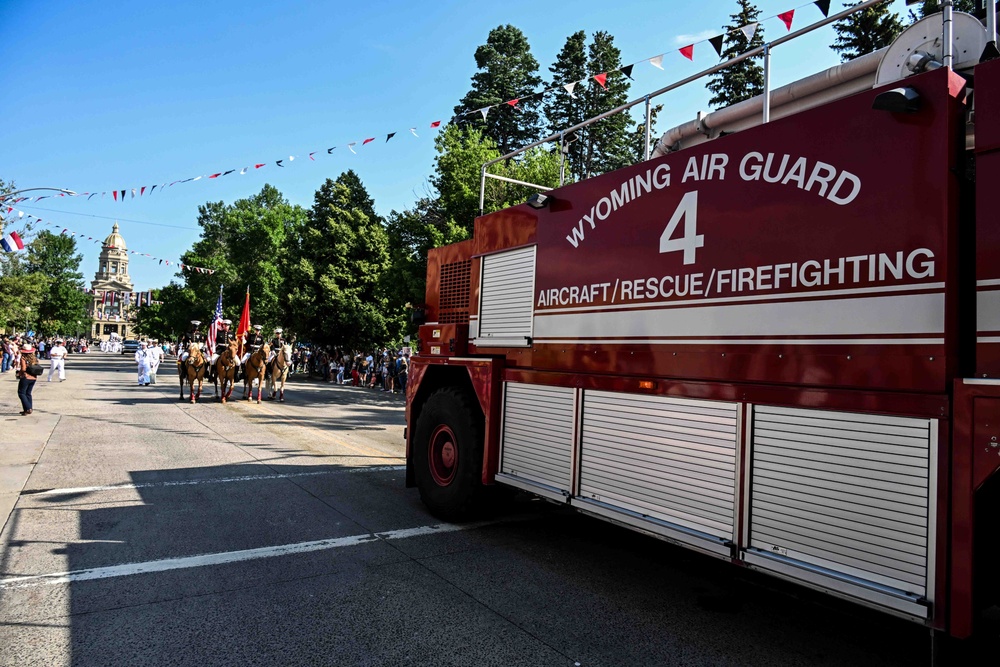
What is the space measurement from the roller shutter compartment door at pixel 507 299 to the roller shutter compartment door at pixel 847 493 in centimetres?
256

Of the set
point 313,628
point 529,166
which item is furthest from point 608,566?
point 529,166

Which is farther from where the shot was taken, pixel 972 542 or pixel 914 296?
pixel 914 296

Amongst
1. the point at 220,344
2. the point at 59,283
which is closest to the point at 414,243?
the point at 220,344

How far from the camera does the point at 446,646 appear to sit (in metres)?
3.70

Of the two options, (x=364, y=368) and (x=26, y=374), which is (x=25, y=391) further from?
(x=364, y=368)

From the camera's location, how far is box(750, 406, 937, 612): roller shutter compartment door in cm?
294

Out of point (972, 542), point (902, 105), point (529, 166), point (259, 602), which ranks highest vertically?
point (529, 166)

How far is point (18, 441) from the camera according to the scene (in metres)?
10.5

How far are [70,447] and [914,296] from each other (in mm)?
11596

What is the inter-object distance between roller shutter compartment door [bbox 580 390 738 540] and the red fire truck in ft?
0.05

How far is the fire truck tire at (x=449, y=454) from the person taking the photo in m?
6.07

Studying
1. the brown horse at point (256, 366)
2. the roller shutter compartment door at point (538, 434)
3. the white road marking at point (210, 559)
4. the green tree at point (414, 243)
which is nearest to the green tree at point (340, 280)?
the green tree at point (414, 243)

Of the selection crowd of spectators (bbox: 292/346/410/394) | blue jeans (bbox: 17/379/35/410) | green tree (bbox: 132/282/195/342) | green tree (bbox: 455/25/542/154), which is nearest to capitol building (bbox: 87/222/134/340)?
green tree (bbox: 132/282/195/342)

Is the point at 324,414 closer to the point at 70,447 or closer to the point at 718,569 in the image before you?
the point at 70,447
